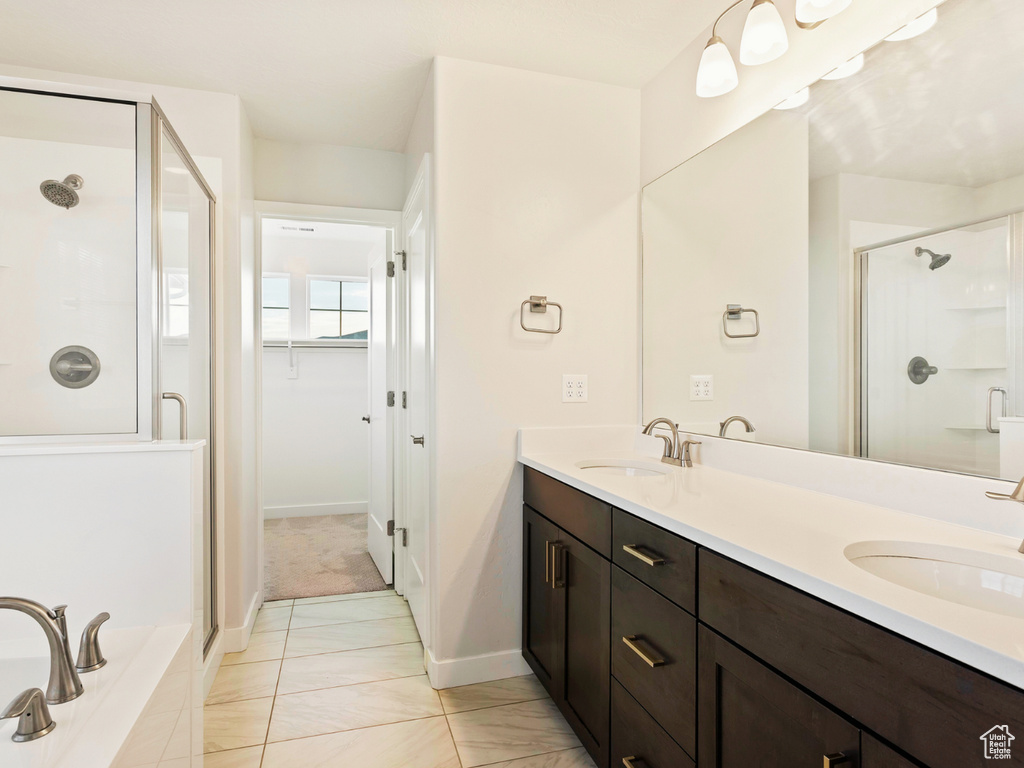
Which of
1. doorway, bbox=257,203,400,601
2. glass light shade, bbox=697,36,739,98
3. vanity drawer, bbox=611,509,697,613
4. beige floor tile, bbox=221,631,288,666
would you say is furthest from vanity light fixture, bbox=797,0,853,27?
doorway, bbox=257,203,400,601

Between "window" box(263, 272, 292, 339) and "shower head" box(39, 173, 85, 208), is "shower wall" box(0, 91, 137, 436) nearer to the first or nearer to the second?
→ "shower head" box(39, 173, 85, 208)

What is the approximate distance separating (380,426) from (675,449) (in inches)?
76.9

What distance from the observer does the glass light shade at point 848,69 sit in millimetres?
1376

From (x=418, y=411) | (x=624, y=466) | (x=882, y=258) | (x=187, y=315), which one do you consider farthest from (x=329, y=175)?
(x=882, y=258)

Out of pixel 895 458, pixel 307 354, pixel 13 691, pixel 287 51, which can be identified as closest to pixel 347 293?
pixel 307 354

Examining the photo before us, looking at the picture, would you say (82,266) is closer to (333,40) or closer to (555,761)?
(333,40)

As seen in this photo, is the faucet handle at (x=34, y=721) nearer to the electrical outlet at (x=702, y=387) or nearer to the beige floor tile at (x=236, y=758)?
the beige floor tile at (x=236, y=758)

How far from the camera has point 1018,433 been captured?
106 centimetres

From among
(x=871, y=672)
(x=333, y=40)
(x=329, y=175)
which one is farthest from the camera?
(x=329, y=175)

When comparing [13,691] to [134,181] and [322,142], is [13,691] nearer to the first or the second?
[134,181]

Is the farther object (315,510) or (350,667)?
(315,510)

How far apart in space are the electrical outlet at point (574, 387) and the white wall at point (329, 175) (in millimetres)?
1525

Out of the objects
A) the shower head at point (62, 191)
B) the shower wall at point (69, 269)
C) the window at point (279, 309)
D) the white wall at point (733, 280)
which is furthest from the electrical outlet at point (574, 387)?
the window at point (279, 309)

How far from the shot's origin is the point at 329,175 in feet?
9.73
